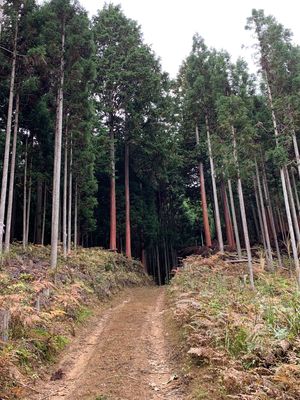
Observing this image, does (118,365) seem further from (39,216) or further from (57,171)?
(39,216)

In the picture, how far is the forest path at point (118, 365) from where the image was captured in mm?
5477

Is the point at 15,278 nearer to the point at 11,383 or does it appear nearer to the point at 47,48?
the point at 11,383

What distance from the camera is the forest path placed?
216 inches

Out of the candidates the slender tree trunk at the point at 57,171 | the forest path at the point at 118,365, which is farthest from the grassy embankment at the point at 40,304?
the slender tree trunk at the point at 57,171

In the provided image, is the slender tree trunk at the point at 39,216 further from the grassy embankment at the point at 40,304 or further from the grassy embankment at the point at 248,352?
the grassy embankment at the point at 248,352

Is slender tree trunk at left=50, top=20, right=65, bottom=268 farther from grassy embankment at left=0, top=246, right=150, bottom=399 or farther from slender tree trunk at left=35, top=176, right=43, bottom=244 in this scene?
slender tree trunk at left=35, top=176, right=43, bottom=244

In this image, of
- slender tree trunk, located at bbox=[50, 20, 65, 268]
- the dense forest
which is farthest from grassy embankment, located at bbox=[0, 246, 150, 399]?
the dense forest

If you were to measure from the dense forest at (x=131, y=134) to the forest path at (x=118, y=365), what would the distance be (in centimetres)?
458

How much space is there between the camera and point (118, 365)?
6.68m

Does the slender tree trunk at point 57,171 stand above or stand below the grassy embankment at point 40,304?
above

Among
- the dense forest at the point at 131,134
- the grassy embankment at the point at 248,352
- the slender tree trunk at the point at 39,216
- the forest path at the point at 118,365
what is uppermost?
the dense forest at the point at 131,134

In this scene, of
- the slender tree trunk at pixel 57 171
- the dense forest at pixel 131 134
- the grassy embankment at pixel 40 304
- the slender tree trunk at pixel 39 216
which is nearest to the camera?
the grassy embankment at pixel 40 304

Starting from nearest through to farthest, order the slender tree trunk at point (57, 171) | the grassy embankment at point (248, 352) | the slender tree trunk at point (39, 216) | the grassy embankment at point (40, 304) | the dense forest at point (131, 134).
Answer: the grassy embankment at point (248, 352) → the grassy embankment at point (40, 304) → the slender tree trunk at point (57, 171) → the dense forest at point (131, 134) → the slender tree trunk at point (39, 216)

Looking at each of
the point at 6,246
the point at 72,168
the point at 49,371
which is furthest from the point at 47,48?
the point at 49,371
